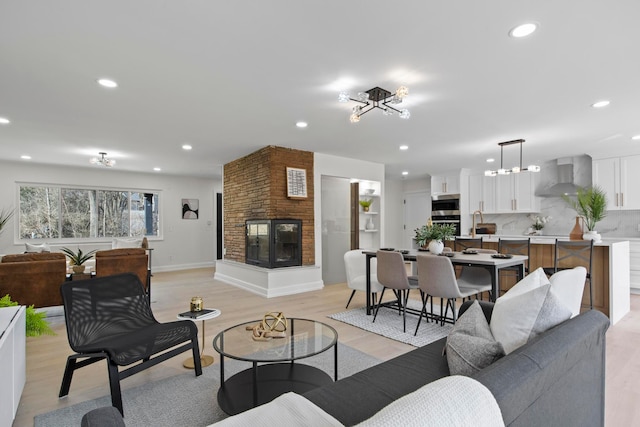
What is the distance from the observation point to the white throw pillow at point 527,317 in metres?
1.41

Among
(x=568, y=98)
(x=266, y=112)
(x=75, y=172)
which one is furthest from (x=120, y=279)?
(x=75, y=172)

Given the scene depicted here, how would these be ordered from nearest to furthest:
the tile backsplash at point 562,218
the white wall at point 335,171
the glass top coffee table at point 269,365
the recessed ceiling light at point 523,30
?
the glass top coffee table at point 269,365, the recessed ceiling light at point 523,30, the white wall at point 335,171, the tile backsplash at point 562,218

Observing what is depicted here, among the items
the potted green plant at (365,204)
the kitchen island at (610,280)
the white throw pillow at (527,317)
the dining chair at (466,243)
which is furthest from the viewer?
the potted green plant at (365,204)

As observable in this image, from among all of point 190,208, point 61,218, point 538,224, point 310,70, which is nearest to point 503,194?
point 538,224

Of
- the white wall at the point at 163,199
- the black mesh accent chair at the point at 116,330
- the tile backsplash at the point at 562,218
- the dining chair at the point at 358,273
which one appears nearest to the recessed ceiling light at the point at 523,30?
the dining chair at the point at 358,273

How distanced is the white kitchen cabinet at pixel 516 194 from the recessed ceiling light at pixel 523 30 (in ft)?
19.0

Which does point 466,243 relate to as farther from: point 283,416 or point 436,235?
point 283,416

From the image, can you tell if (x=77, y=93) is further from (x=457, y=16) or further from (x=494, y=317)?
(x=494, y=317)

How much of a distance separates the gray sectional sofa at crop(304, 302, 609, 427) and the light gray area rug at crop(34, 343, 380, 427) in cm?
104

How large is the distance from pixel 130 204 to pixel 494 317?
8573 mm

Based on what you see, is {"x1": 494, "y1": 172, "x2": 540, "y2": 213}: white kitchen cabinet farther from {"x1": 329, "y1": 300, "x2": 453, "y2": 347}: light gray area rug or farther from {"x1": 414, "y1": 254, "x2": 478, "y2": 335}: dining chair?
{"x1": 414, "y1": 254, "x2": 478, "y2": 335}: dining chair

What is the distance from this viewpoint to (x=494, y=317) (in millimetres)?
1604

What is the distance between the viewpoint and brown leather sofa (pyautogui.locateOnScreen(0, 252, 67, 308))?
3871 mm

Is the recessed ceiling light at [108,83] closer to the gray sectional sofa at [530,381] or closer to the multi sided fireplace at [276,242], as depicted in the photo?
the multi sided fireplace at [276,242]
